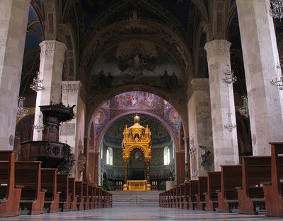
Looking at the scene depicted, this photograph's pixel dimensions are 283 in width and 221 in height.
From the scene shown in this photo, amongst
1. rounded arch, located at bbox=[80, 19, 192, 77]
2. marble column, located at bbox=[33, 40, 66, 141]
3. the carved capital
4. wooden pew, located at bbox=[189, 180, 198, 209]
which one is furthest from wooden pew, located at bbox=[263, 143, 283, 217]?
rounded arch, located at bbox=[80, 19, 192, 77]

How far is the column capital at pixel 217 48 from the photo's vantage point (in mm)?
13509

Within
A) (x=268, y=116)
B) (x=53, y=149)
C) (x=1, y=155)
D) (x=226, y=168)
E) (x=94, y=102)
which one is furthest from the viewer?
(x=94, y=102)

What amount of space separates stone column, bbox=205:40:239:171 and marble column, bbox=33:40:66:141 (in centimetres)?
599

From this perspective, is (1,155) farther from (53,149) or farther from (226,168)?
(53,149)

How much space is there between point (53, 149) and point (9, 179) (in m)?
5.78

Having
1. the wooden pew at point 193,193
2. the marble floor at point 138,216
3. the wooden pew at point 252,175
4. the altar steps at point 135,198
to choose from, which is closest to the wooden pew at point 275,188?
the marble floor at point 138,216

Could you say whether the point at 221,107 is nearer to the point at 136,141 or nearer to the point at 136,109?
the point at 136,109

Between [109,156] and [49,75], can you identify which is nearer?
[49,75]

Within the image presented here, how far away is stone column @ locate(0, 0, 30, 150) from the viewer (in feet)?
23.3

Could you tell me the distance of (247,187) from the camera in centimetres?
537

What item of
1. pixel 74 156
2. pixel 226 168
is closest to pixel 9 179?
pixel 226 168

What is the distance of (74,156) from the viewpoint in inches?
674

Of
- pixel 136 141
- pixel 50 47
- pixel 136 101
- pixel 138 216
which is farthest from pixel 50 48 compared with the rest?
pixel 136 141

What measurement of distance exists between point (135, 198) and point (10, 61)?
1493cm
